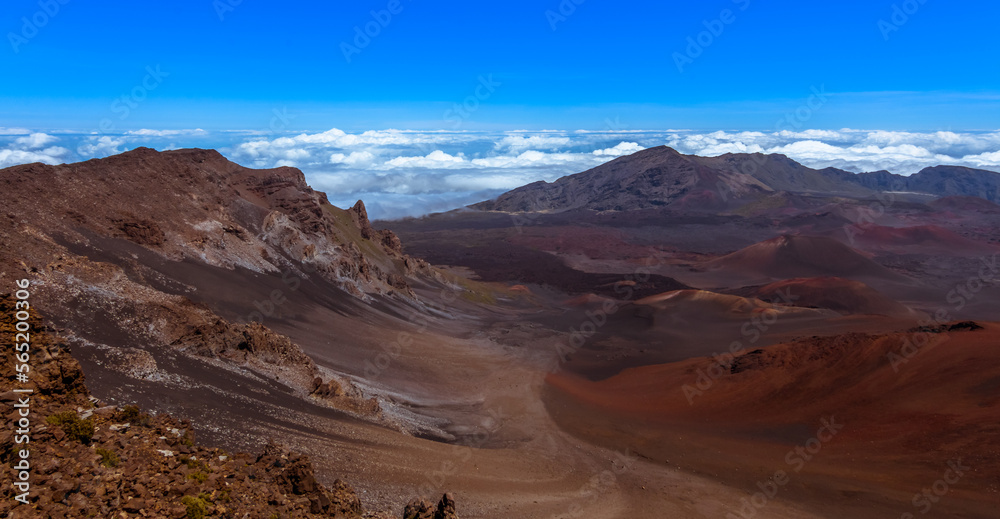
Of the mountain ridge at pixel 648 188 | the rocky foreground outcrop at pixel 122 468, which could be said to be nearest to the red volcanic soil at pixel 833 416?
the rocky foreground outcrop at pixel 122 468

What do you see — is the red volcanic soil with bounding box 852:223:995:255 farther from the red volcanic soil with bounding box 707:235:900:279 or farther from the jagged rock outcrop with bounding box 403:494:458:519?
the jagged rock outcrop with bounding box 403:494:458:519

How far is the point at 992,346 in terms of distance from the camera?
88.1 feet

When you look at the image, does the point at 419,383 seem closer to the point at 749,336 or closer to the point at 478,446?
the point at 478,446

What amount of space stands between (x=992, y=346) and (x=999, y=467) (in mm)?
10454

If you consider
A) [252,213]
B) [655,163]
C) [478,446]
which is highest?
[655,163]

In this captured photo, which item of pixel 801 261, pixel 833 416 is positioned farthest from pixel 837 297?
pixel 833 416

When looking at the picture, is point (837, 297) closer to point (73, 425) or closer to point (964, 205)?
point (73, 425)

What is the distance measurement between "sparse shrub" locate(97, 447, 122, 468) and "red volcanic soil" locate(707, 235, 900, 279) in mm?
88205

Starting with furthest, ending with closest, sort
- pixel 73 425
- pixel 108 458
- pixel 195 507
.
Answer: pixel 73 425
pixel 108 458
pixel 195 507

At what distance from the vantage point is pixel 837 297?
59.6 metres

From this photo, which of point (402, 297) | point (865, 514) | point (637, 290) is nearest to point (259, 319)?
point (402, 297)

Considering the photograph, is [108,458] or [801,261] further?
[801,261]

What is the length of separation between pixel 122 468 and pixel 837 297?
65517 millimetres

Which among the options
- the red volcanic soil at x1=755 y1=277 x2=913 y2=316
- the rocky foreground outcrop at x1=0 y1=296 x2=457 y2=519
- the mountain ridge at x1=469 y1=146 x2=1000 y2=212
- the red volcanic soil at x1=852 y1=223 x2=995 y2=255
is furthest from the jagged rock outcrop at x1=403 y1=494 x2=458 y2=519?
the mountain ridge at x1=469 y1=146 x2=1000 y2=212
